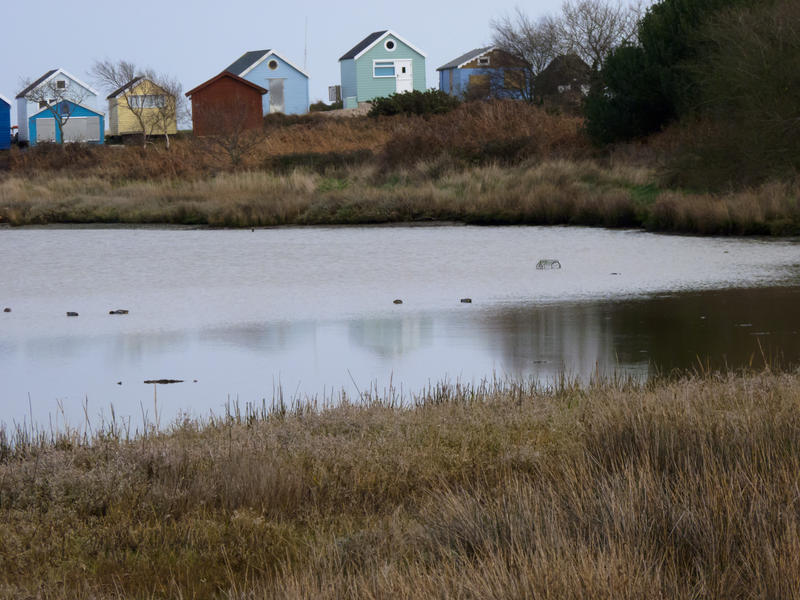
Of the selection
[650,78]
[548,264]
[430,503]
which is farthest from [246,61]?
[430,503]

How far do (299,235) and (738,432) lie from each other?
2316 centimetres

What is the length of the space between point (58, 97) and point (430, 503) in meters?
67.2

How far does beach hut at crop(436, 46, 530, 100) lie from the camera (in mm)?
65250

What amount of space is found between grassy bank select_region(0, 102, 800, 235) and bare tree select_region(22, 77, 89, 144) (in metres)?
16.0

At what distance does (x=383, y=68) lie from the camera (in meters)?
71.6

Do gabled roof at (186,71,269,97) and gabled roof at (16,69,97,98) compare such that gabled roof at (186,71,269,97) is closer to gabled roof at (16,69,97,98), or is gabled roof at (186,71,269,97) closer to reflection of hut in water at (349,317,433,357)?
gabled roof at (16,69,97,98)

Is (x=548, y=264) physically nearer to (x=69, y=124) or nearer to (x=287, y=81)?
(x=287, y=81)

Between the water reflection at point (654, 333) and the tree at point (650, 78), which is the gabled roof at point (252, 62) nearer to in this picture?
the tree at point (650, 78)

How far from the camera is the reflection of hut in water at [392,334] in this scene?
1165 centimetres

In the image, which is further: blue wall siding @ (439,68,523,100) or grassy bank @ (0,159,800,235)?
blue wall siding @ (439,68,523,100)

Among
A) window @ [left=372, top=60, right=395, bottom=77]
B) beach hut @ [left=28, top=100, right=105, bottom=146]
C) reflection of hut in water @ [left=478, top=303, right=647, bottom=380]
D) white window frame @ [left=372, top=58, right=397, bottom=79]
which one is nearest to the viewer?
reflection of hut in water @ [left=478, top=303, right=647, bottom=380]

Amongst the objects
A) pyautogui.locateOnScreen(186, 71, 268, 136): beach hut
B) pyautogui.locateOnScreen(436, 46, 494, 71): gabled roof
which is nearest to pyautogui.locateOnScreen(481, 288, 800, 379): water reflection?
pyautogui.locateOnScreen(186, 71, 268, 136): beach hut

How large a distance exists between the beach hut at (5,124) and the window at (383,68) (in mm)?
22774

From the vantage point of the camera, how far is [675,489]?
4605 mm
